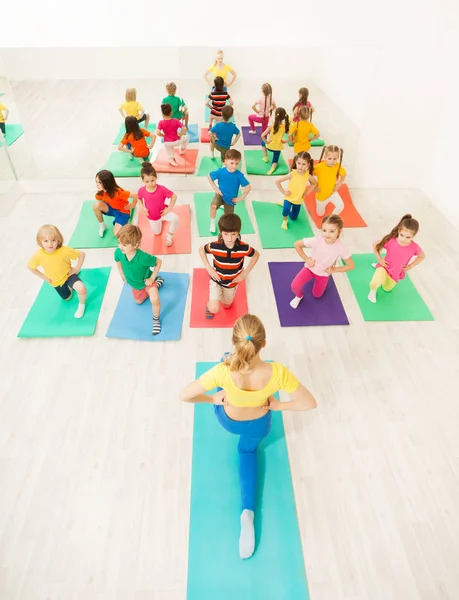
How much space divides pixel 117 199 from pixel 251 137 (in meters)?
3.06

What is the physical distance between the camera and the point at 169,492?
2.45m

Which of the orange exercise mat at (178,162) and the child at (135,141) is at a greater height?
the child at (135,141)

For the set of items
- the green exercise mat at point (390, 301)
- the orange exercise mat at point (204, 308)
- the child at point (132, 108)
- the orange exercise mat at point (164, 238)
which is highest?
the child at point (132, 108)

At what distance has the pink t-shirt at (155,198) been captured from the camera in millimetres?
4121

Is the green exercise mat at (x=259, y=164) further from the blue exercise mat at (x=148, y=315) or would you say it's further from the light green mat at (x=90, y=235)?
the blue exercise mat at (x=148, y=315)

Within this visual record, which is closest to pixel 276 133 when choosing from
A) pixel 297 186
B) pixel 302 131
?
pixel 302 131

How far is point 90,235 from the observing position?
4.50 meters

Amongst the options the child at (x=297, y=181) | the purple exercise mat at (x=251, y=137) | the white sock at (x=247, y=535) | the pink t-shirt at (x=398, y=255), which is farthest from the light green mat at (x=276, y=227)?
the white sock at (x=247, y=535)

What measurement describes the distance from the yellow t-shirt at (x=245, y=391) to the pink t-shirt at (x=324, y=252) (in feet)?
5.40

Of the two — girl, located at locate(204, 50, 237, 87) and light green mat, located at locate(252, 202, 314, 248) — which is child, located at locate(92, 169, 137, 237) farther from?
girl, located at locate(204, 50, 237, 87)

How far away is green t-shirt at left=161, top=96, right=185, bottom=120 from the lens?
507cm

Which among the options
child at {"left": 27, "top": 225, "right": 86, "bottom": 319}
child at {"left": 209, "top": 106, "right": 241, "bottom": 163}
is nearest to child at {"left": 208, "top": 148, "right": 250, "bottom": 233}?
child at {"left": 209, "top": 106, "right": 241, "bottom": 163}

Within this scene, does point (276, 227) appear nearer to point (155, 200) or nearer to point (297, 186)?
point (297, 186)

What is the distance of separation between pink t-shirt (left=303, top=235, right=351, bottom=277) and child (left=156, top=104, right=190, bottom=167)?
2834mm
